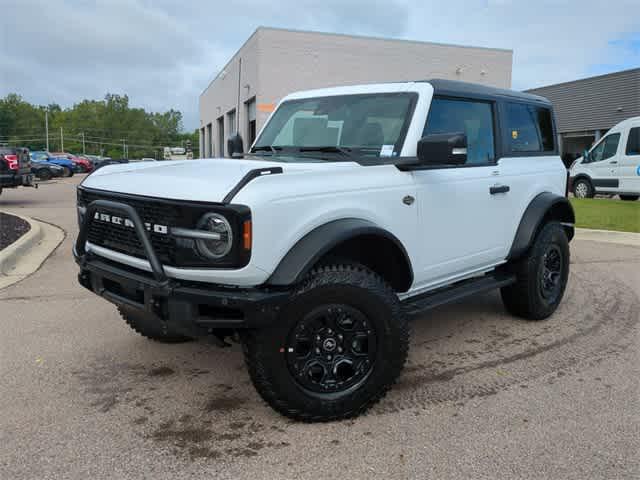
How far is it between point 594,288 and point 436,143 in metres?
3.88

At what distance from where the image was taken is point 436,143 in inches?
128

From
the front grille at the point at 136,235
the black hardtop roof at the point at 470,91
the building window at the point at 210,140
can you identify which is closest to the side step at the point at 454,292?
the black hardtop roof at the point at 470,91

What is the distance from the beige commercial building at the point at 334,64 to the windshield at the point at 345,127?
64.9ft

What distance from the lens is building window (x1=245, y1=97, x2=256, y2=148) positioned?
2625cm

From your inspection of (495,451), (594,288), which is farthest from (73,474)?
(594,288)

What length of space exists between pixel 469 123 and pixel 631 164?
1361 centimetres

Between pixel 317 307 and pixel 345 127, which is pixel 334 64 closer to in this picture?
pixel 345 127

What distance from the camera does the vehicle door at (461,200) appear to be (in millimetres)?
3664

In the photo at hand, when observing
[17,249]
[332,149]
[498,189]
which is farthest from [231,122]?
[332,149]

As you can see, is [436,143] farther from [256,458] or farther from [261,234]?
[256,458]

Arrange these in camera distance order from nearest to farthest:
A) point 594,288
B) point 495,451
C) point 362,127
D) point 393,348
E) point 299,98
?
point 495,451 < point 393,348 < point 362,127 < point 299,98 < point 594,288

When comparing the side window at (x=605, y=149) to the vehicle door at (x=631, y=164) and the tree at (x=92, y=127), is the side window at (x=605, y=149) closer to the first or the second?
the vehicle door at (x=631, y=164)

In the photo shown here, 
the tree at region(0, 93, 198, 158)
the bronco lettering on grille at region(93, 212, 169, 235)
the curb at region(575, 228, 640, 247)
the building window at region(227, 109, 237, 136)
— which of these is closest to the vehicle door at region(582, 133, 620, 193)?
the curb at region(575, 228, 640, 247)

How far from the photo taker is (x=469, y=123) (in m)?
4.23
